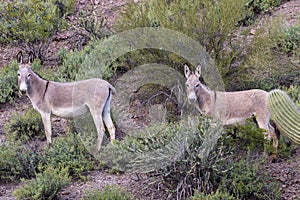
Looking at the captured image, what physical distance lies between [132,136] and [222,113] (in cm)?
149

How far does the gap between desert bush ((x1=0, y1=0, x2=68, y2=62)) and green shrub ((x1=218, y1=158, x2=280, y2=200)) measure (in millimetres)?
6079

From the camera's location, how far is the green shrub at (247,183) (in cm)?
764

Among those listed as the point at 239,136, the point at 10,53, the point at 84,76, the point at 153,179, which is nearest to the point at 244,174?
the point at 239,136

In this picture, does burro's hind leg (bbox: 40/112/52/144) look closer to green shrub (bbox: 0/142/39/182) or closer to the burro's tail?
green shrub (bbox: 0/142/39/182)

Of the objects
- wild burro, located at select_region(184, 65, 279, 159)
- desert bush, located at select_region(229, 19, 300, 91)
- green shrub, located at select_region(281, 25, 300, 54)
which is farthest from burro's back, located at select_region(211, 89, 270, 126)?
green shrub, located at select_region(281, 25, 300, 54)

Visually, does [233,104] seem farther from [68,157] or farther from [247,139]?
[68,157]

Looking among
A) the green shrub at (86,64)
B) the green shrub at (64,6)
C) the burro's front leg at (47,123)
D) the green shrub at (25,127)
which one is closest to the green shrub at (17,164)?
the burro's front leg at (47,123)

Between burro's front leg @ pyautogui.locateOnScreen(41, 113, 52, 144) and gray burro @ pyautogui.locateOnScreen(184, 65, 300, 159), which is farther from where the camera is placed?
burro's front leg @ pyautogui.locateOnScreen(41, 113, 52, 144)

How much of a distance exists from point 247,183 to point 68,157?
2.76 metres

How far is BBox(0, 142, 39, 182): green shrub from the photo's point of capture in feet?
28.4

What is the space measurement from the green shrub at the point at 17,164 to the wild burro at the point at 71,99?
58cm

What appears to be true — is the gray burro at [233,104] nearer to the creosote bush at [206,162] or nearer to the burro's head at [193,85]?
the burro's head at [193,85]

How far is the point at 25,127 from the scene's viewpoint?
32.8ft

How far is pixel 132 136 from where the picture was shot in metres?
9.38
